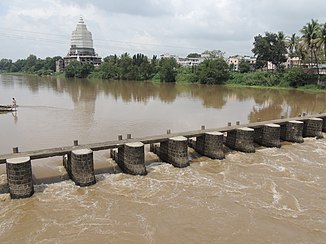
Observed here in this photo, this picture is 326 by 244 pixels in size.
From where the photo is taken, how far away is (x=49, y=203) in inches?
445

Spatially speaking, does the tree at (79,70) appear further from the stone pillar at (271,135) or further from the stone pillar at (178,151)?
the stone pillar at (178,151)

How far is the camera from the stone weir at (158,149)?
1151cm

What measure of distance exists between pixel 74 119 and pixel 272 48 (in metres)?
52.4

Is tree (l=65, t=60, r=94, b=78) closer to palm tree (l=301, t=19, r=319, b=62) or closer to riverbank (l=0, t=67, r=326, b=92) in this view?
riverbank (l=0, t=67, r=326, b=92)

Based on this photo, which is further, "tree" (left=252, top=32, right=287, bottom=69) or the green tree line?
the green tree line

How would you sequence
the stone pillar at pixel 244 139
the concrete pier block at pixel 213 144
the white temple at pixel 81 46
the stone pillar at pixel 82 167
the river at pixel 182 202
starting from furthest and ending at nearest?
the white temple at pixel 81 46 < the stone pillar at pixel 244 139 < the concrete pier block at pixel 213 144 < the stone pillar at pixel 82 167 < the river at pixel 182 202

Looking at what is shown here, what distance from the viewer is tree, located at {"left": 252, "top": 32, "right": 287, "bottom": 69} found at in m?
65.4

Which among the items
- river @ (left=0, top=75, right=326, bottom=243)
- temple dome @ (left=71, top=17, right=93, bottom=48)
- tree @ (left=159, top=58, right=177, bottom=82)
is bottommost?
river @ (left=0, top=75, right=326, bottom=243)

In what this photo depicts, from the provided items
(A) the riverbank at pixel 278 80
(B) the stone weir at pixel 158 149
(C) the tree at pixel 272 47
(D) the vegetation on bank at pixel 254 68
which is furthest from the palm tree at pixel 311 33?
(B) the stone weir at pixel 158 149

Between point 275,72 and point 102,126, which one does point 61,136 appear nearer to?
point 102,126

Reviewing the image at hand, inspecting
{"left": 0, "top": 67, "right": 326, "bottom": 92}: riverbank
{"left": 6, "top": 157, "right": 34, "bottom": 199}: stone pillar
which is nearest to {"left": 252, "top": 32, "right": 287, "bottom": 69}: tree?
{"left": 0, "top": 67, "right": 326, "bottom": 92}: riverbank

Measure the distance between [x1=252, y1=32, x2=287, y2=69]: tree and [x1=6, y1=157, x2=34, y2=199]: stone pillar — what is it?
208 feet

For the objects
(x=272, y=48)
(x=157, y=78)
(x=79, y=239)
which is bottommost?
(x=79, y=239)

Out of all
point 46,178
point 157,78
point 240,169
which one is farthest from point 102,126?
point 157,78
